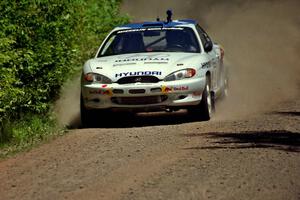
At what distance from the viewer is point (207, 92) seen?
580 inches

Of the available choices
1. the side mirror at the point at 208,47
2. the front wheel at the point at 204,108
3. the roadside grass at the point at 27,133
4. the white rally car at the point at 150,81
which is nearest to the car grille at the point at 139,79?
the white rally car at the point at 150,81

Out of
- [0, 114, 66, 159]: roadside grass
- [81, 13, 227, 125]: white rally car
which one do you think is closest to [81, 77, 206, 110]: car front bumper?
[81, 13, 227, 125]: white rally car

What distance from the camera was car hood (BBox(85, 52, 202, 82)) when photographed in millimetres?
14203

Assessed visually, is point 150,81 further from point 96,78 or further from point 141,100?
point 96,78

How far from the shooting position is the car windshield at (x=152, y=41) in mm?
15484

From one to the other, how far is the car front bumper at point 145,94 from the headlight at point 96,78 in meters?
0.07

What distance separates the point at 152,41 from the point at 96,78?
1.64 m

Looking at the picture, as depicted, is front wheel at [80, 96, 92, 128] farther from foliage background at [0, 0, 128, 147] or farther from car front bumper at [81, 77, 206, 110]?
foliage background at [0, 0, 128, 147]

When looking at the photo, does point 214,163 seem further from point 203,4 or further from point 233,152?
point 203,4

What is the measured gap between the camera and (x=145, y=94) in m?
14.2

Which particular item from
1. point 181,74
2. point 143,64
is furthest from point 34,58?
point 181,74

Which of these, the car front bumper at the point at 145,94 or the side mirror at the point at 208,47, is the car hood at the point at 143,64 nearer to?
the car front bumper at the point at 145,94

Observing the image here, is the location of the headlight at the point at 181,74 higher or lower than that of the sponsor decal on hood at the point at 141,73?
lower

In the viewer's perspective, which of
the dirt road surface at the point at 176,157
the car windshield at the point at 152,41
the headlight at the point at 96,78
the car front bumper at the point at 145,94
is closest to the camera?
the dirt road surface at the point at 176,157
